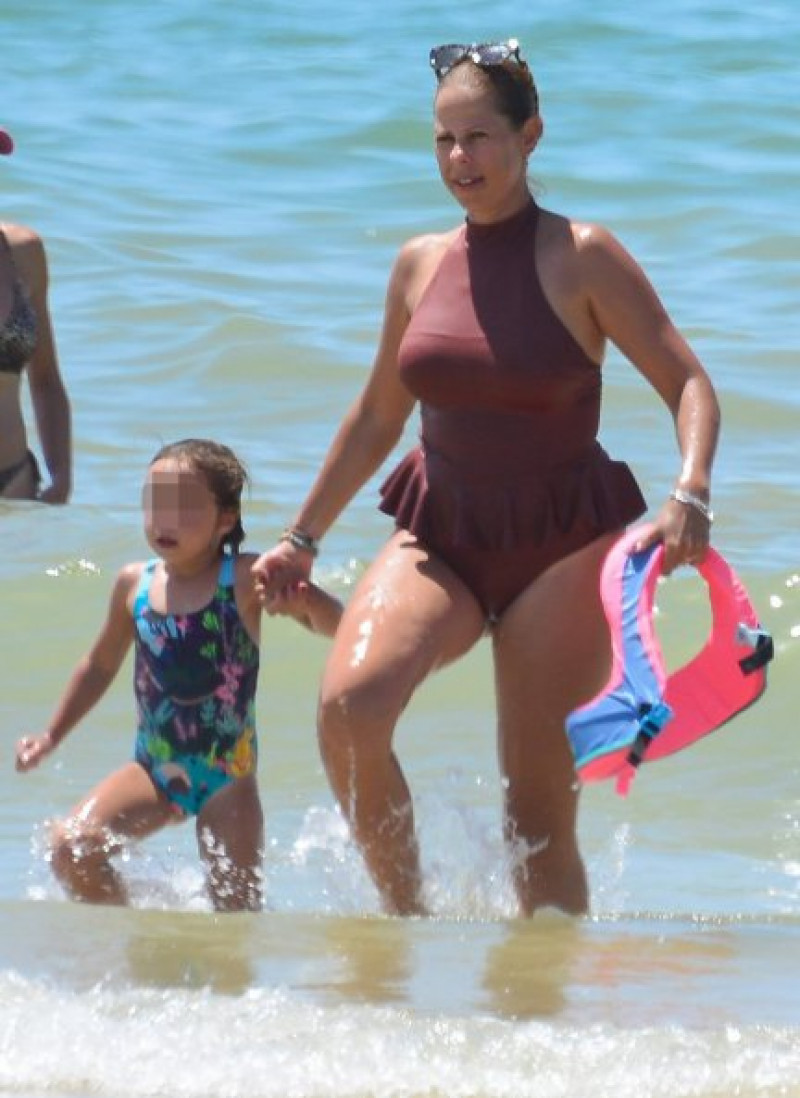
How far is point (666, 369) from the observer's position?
5281 millimetres

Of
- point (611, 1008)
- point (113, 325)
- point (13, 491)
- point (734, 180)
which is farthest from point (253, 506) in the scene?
point (734, 180)

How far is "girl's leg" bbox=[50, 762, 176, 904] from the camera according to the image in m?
5.65

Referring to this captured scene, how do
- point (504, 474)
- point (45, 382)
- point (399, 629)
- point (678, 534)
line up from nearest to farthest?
point (678, 534)
point (399, 629)
point (504, 474)
point (45, 382)

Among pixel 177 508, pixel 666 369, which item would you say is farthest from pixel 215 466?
pixel 666 369

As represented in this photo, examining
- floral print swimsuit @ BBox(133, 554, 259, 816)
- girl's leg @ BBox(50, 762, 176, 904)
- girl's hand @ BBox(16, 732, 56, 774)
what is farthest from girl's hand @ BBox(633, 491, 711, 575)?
girl's hand @ BBox(16, 732, 56, 774)

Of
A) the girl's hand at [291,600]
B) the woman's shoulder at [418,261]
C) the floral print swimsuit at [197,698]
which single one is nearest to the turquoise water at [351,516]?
the floral print swimsuit at [197,698]

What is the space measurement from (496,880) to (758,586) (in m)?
3.78

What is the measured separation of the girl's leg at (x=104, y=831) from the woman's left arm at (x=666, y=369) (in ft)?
4.43

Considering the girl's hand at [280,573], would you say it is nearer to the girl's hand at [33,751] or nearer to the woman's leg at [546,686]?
the woman's leg at [546,686]

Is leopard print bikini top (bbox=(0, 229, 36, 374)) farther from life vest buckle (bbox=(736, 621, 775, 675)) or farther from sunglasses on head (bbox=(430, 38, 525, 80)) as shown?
life vest buckle (bbox=(736, 621, 775, 675))

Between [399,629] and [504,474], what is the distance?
39 centimetres

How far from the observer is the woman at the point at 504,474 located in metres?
5.21

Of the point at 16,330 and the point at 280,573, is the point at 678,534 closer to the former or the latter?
the point at 280,573

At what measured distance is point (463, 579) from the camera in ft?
17.6
